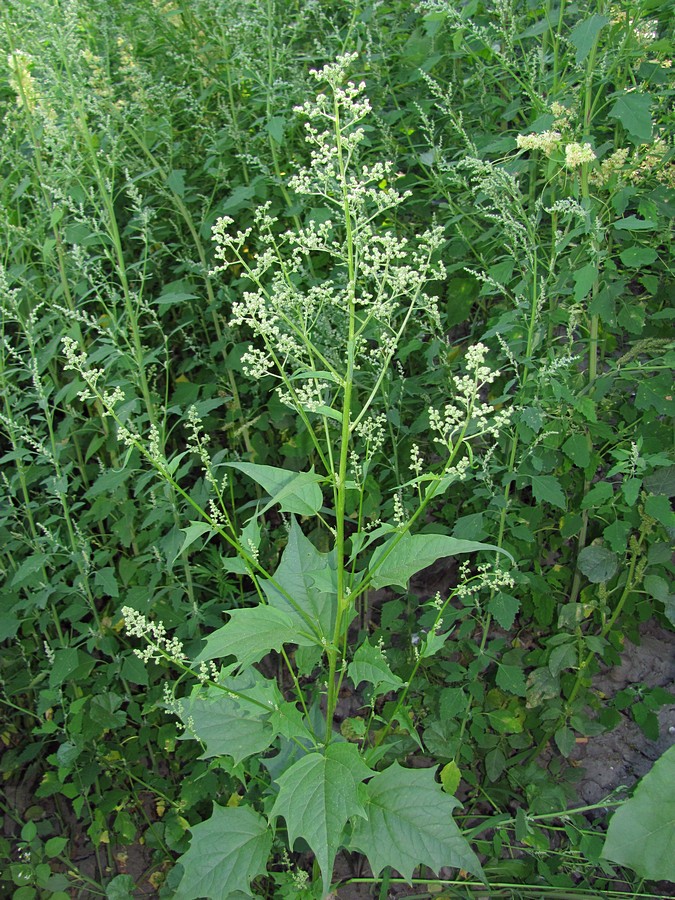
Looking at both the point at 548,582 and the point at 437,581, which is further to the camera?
the point at 437,581

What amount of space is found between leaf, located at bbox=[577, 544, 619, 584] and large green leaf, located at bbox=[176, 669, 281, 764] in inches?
43.2

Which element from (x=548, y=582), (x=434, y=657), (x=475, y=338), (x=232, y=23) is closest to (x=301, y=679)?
(x=434, y=657)

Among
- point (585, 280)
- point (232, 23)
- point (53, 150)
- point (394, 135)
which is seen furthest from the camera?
point (394, 135)

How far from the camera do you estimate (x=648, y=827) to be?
1536 millimetres

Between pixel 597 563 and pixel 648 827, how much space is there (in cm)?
106

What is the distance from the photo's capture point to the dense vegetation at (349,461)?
212 centimetres

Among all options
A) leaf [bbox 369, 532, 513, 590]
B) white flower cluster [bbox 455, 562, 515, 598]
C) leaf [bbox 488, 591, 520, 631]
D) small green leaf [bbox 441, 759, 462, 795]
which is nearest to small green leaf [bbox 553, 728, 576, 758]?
small green leaf [bbox 441, 759, 462, 795]

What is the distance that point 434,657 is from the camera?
277cm

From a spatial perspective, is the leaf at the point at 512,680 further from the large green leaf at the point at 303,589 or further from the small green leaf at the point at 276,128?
the small green leaf at the point at 276,128

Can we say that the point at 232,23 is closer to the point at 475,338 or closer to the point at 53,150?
the point at 53,150

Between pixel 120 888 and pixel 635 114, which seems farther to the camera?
pixel 120 888

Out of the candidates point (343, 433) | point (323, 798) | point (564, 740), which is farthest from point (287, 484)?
point (564, 740)

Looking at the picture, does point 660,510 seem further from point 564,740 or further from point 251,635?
point 251,635

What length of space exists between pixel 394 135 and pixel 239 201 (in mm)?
883
